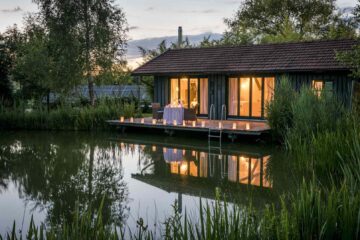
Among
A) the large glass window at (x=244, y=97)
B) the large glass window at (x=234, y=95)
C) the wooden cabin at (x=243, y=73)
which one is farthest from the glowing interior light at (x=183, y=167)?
the large glass window at (x=234, y=95)

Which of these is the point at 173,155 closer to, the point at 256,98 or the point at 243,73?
the point at 243,73

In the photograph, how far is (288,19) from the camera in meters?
34.4

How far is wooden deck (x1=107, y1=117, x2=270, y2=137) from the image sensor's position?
14758 millimetres

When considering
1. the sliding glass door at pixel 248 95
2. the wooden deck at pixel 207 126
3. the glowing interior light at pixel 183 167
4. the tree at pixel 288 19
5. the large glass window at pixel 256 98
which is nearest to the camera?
the glowing interior light at pixel 183 167

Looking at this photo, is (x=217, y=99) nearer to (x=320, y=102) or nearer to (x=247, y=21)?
(x=320, y=102)

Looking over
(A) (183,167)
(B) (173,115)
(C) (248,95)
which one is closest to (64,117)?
(B) (173,115)

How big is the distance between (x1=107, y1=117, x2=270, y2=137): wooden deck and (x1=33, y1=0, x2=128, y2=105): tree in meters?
4.70

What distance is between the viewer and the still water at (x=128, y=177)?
694cm

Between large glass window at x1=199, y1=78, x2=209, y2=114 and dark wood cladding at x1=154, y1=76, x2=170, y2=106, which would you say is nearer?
large glass window at x1=199, y1=78, x2=209, y2=114

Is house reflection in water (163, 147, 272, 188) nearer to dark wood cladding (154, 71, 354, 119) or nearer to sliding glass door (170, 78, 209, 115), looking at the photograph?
dark wood cladding (154, 71, 354, 119)

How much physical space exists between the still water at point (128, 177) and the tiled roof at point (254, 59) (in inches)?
163

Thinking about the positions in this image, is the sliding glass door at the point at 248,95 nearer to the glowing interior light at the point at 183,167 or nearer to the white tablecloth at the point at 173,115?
the white tablecloth at the point at 173,115

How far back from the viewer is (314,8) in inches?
1366

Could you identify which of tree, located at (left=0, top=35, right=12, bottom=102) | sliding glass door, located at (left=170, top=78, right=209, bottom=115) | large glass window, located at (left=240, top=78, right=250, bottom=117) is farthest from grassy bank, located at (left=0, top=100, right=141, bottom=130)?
large glass window, located at (left=240, top=78, right=250, bottom=117)
